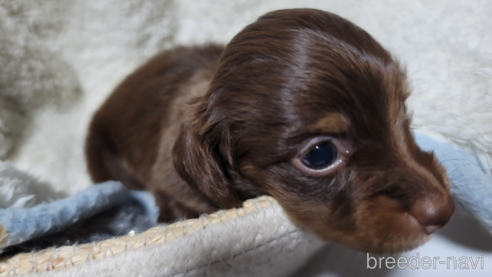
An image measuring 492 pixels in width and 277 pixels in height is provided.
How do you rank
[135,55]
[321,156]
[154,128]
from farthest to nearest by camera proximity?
[135,55]
[154,128]
[321,156]

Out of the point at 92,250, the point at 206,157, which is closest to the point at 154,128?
the point at 206,157

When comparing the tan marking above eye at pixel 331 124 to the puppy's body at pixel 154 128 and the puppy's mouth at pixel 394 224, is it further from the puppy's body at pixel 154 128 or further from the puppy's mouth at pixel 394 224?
the puppy's body at pixel 154 128

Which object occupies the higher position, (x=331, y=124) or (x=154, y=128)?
(x=331, y=124)

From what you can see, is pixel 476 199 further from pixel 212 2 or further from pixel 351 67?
pixel 212 2

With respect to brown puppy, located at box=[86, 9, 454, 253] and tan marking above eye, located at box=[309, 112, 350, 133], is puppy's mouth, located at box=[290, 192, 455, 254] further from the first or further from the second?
tan marking above eye, located at box=[309, 112, 350, 133]

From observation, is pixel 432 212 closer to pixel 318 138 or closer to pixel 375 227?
pixel 375 227

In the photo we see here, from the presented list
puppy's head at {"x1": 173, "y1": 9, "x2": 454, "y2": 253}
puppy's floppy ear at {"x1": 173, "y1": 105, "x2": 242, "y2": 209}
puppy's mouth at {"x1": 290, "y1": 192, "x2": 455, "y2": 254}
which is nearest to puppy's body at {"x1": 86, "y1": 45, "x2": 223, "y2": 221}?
puppy's floppy ear at {"x1": 173, "y1": 105, "x2": 242, "y2": 209}

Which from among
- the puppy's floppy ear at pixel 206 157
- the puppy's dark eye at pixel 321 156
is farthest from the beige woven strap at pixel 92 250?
the puppy's dark eye at pixel 321 156

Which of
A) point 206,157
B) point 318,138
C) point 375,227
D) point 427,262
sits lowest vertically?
point 427,262
